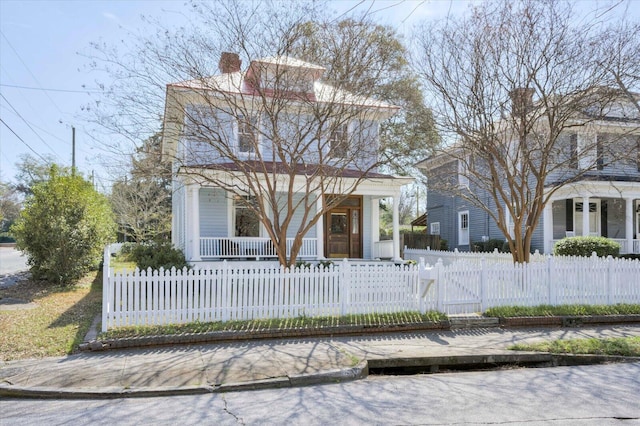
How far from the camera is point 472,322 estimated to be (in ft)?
30.8

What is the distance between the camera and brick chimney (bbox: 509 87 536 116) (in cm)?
1158

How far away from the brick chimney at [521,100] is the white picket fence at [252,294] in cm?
515

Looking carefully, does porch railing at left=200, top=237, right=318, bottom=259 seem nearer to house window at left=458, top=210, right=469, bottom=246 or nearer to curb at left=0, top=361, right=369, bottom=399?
curb at left=0, top=361, right=369, bottom=399

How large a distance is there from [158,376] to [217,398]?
114 cm

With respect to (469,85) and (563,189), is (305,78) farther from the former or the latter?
(563,189)

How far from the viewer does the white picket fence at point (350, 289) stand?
27.7 feet

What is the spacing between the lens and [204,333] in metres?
7.98

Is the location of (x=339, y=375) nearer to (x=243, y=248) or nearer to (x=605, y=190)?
(x=243, y=248)

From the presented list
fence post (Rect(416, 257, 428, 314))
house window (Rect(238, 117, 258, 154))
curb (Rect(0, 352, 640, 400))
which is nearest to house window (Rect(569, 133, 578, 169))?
fence post (Rect(416, 257, 428, 314))

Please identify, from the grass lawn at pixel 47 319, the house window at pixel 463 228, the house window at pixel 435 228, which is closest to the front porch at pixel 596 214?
the house window at pixel 463 228

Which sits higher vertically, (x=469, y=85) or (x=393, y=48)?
(x=393, y=48)

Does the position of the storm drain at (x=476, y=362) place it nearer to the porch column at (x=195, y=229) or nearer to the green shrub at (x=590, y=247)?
the porch column at (x=195, y=229)

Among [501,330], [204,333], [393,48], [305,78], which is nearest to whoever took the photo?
[204,333]

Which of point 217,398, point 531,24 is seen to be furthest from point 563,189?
point 217,398
